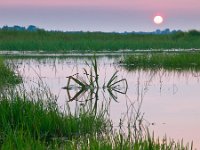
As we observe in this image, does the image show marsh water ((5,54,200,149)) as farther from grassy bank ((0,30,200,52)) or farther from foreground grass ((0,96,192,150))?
grassy bank ((0,30,200,52))

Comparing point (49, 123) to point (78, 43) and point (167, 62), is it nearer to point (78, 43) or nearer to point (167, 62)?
point (167, 62)

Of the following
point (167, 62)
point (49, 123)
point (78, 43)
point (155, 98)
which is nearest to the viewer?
point (49, 123)

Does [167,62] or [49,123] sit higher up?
[167,62]

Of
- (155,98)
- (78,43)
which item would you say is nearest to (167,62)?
(155,98)

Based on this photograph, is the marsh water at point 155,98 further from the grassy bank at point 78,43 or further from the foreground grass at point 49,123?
the grassy bank at point 78,43

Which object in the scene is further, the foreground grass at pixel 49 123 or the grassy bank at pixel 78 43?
the grassy bank at pixel 78 43

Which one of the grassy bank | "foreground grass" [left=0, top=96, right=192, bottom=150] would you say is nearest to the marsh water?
"foreground grass" [left=0, top=96, right=192, bottom=150]

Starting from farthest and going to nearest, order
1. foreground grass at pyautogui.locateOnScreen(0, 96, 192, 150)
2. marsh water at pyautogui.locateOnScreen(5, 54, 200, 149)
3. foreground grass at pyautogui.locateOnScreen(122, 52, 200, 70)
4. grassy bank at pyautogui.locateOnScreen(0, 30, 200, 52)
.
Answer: grassy bank at pyautogui.locateOnScreen(0, 30, 200, 52), foreground grass at pyautogui.locateOnScreen(122, 52, 200, 70), marsh water at pyautogui.locateOnScreen(5, 54, 200, 149), foreground grass at pyautogui.locateOnScreen(0, 96, 192, 150)

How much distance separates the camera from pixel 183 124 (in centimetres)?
948

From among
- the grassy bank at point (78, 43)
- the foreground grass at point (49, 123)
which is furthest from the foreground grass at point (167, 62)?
the foreground grass at point (49, 123)

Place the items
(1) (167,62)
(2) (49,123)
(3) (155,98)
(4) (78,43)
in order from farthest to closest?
(4) (78,43), (1) (167,62), (3) (155,98), (2) (49,123)

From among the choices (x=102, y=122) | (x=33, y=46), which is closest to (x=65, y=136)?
(x=102, y=122)

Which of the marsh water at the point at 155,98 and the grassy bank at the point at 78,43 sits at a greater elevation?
the grassy bank at the point at 78,43

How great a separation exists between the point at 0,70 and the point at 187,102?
5.64 meters
